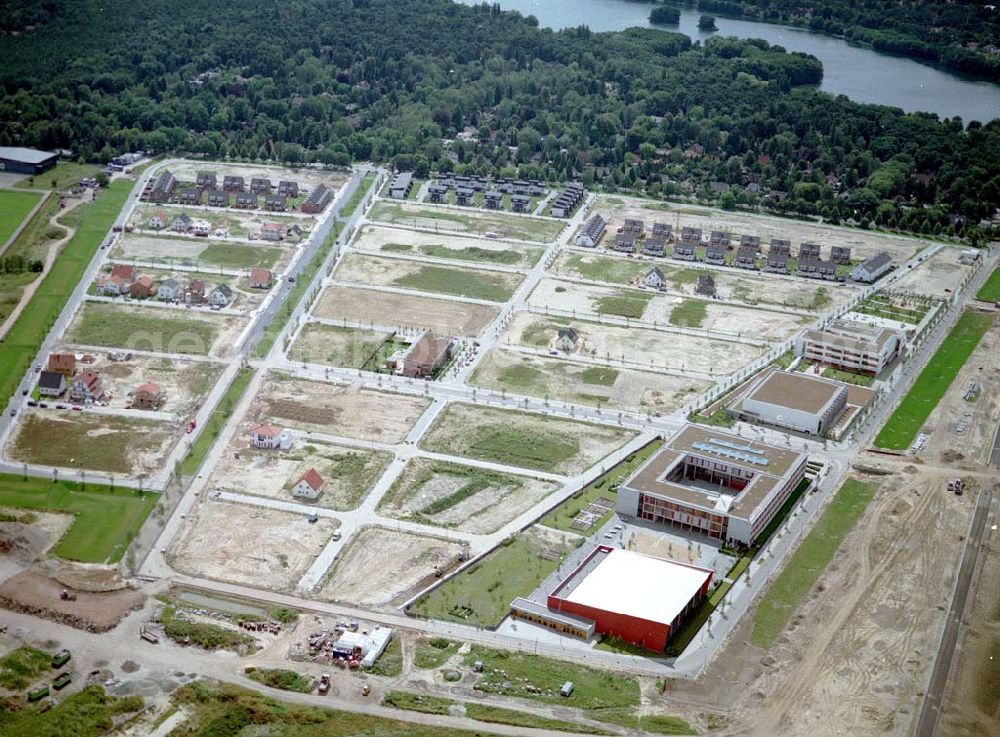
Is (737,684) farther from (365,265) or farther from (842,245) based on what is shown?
(842,245)

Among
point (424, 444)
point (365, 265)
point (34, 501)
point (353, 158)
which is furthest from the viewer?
point (353, 158)

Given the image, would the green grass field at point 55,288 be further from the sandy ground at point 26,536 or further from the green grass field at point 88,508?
the sandy ground at point 26,536

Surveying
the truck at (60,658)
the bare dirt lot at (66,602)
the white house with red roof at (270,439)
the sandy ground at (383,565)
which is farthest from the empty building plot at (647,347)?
the truck at (60,658)

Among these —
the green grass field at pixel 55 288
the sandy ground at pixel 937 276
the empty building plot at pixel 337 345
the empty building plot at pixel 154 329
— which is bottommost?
the sandy ground at pixel 937 276

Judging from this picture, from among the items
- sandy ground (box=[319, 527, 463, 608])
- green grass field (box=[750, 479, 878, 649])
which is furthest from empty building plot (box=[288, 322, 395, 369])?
green grass field (box=[750, 479, 878, 649])

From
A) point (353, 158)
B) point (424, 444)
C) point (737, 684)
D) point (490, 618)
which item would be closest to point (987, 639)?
point (737, 684)

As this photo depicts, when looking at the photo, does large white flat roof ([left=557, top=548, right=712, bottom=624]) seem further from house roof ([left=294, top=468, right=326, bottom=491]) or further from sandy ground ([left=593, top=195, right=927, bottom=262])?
sandy ground ([left=593, top=195, right=927, bottom=262])

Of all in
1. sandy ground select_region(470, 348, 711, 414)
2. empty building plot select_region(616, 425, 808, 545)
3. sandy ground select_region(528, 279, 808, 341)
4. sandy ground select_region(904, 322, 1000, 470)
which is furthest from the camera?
sandy ground select_region(528, 279, 808, 341)
